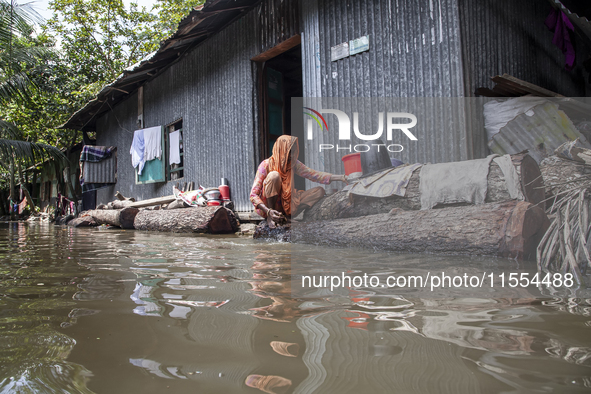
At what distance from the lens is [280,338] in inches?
41.8

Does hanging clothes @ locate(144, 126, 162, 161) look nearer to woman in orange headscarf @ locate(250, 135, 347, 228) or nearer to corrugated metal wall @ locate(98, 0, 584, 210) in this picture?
corrugated metal wall @ locate(98, 0, 584, 210)

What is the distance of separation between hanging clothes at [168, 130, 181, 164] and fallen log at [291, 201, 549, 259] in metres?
6.47

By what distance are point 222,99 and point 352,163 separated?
4242 mm

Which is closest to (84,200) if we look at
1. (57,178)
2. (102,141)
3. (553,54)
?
(102,141)

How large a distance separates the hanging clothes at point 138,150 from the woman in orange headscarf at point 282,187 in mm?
6748

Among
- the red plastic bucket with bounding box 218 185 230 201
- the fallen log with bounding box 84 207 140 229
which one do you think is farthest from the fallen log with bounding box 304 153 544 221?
the fallen log with bounding box 84 207 140 229

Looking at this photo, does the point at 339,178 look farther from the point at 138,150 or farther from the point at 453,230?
the point at 138,150

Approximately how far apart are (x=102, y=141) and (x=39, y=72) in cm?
420

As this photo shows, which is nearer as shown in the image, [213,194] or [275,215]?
[275,215]

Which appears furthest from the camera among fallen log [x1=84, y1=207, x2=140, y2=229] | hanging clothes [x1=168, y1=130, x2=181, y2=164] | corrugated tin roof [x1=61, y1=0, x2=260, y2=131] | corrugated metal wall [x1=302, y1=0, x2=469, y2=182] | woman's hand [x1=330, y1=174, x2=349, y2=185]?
hanging clothes [x1=168, y1=130, x2=181, y2=164]

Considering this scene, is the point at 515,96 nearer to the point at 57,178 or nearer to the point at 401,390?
the point at 401,390

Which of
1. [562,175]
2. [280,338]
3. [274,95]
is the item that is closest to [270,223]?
[562,175]

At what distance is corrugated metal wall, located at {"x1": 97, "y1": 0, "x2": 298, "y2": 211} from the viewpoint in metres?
6.56

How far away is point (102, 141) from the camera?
43.2 ft
